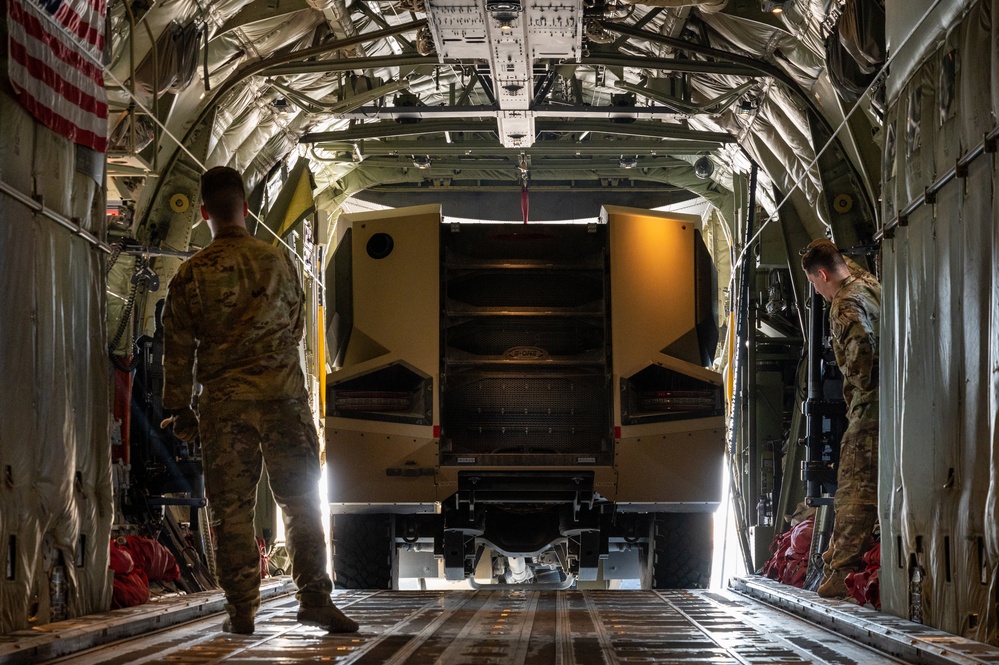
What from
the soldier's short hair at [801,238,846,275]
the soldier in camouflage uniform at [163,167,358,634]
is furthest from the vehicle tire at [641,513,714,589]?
the soldier in camouflage uniform at [163,167,358,634]

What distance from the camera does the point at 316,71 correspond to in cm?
1188

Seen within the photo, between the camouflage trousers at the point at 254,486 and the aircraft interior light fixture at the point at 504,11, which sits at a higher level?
the aircraft interior light fixture at the point at 504,11

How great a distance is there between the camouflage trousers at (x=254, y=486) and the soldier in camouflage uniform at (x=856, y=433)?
3.44 meters

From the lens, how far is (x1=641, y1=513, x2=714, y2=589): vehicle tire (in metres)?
10.2

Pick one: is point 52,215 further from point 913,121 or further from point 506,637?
point 913,121

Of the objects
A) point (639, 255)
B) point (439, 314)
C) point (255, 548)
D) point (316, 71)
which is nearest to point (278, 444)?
point (255, 548)

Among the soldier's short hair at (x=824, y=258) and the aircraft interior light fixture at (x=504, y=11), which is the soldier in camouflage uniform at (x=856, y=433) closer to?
Answer: the soldier's short hair at (x=824, y=258)

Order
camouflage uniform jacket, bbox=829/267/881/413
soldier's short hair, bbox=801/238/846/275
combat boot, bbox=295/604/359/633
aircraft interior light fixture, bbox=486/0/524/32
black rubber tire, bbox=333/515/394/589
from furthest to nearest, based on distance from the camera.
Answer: black rubber tire, bbox=333/515/394/589 < aircraft interior light fixture, bbox=486/0/524/32 < soldier's short hair, bbox=801/238/846/275 < camouflage uniform jacket, bbox=829/267/881/413 < combat boot, bbox=295/604/359/633

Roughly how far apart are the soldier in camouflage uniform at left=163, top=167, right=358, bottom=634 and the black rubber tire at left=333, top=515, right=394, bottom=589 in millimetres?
4255

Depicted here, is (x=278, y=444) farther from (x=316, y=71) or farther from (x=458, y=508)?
(x=316, y=71)

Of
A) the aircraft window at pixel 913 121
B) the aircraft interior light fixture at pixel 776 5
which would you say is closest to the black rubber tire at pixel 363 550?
the aircraft interior light fixture at pixel 776 5

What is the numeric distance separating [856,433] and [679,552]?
267 centimetres

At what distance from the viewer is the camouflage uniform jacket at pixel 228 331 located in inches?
231

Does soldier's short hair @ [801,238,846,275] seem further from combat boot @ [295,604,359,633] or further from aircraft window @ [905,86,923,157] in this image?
Answer: combat boot @ [295,604,359,633]
